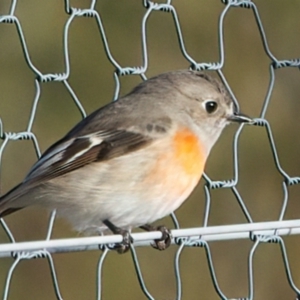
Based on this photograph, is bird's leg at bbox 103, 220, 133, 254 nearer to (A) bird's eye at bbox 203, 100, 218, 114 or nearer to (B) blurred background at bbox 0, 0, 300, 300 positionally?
(A) bird's eye at bbox 203, 100, 218, 114

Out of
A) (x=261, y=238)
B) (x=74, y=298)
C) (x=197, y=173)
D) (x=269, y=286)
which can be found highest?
(x=197, y=173)

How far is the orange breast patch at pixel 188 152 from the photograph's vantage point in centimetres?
187

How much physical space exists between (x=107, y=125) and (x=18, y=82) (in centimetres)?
106

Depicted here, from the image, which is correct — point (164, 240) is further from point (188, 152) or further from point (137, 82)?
point (137, 82)

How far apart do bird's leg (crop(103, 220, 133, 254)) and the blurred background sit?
0.80 metres

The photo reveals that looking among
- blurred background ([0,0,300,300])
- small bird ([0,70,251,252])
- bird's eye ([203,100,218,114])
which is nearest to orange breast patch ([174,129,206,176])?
small bird ([0,70,251,252])

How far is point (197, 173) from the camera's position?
190cm

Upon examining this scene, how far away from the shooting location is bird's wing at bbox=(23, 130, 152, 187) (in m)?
1.85

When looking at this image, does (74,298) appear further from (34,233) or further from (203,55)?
(203,55)

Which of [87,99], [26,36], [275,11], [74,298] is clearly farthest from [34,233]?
[275,11]

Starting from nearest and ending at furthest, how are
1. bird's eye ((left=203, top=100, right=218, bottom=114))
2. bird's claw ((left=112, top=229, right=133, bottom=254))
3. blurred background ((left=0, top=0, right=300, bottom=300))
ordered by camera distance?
bird's claw ((left=112, top=229, right=133, bottom=254)) < bird's eye ((left=203, top=100, right=218, bottom=114)) < blurred background ((left=0, top=0, right=300, bottom=300))

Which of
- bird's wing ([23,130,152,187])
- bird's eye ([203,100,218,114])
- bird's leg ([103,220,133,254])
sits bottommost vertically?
bird's leg ([103,220,133,254])

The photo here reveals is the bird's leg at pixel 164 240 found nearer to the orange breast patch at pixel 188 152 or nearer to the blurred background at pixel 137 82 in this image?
the orange breast patch at pixel 188 152

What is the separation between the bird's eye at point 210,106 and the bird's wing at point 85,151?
0.63 feet
